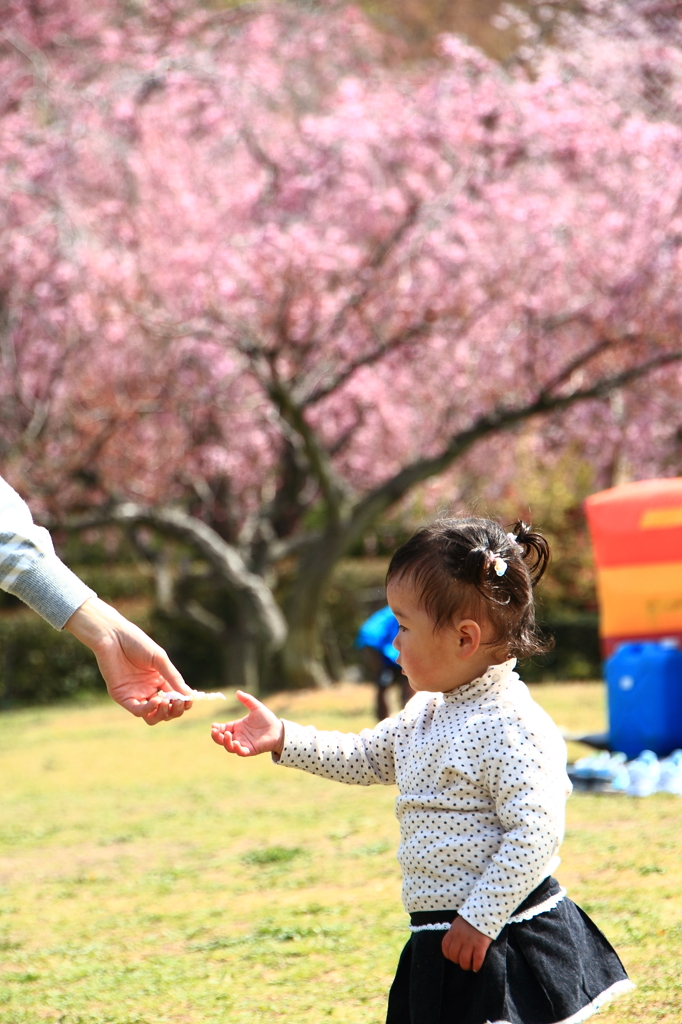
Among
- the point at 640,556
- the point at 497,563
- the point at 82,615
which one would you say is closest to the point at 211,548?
the point at 640,556

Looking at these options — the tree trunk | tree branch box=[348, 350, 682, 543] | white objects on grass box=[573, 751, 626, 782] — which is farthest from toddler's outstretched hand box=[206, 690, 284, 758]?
the tree trunk

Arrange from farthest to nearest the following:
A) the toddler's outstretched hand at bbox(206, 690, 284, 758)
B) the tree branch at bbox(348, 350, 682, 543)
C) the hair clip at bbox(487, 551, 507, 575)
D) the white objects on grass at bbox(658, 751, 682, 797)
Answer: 1. the tree branch at bbox(348, 350, 682, 543)
2. the white objects on grass at bbox(658, 751, 682, 797)
3. the toddler's outstretched hand at bbox(206, 690, 284, 758)
4. the hair clip at bbox(487, 551, 507, 575)

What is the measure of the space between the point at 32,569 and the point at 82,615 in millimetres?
121

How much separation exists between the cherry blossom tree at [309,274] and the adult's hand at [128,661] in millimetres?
7928

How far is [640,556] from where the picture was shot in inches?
238

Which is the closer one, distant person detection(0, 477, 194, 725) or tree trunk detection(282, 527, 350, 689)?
distant person detection(0, 477, 194, 725)

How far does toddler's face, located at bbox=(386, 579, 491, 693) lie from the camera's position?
1977 mm

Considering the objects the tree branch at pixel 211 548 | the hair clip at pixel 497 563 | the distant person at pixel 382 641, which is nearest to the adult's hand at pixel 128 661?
the hair clip at pixel 497 563

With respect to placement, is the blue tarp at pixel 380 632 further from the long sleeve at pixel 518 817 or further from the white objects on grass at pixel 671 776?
the long sleeve at pixel 518 817

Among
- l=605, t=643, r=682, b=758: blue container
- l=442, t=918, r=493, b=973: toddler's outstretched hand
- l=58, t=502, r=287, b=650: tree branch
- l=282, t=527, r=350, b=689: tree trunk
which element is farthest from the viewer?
l=58, t=502, r=287, b=650: tree branch

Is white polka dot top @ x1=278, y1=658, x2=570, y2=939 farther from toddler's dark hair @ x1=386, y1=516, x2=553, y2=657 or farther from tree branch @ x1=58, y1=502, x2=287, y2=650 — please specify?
tree branch @ x1=58, y1=502, x2=287, y2=650

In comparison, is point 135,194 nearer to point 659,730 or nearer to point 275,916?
point 659,730

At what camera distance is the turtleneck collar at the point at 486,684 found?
6.59 feet

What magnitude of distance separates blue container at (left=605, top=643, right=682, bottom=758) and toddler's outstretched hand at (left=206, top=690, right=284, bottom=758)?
4129mm
